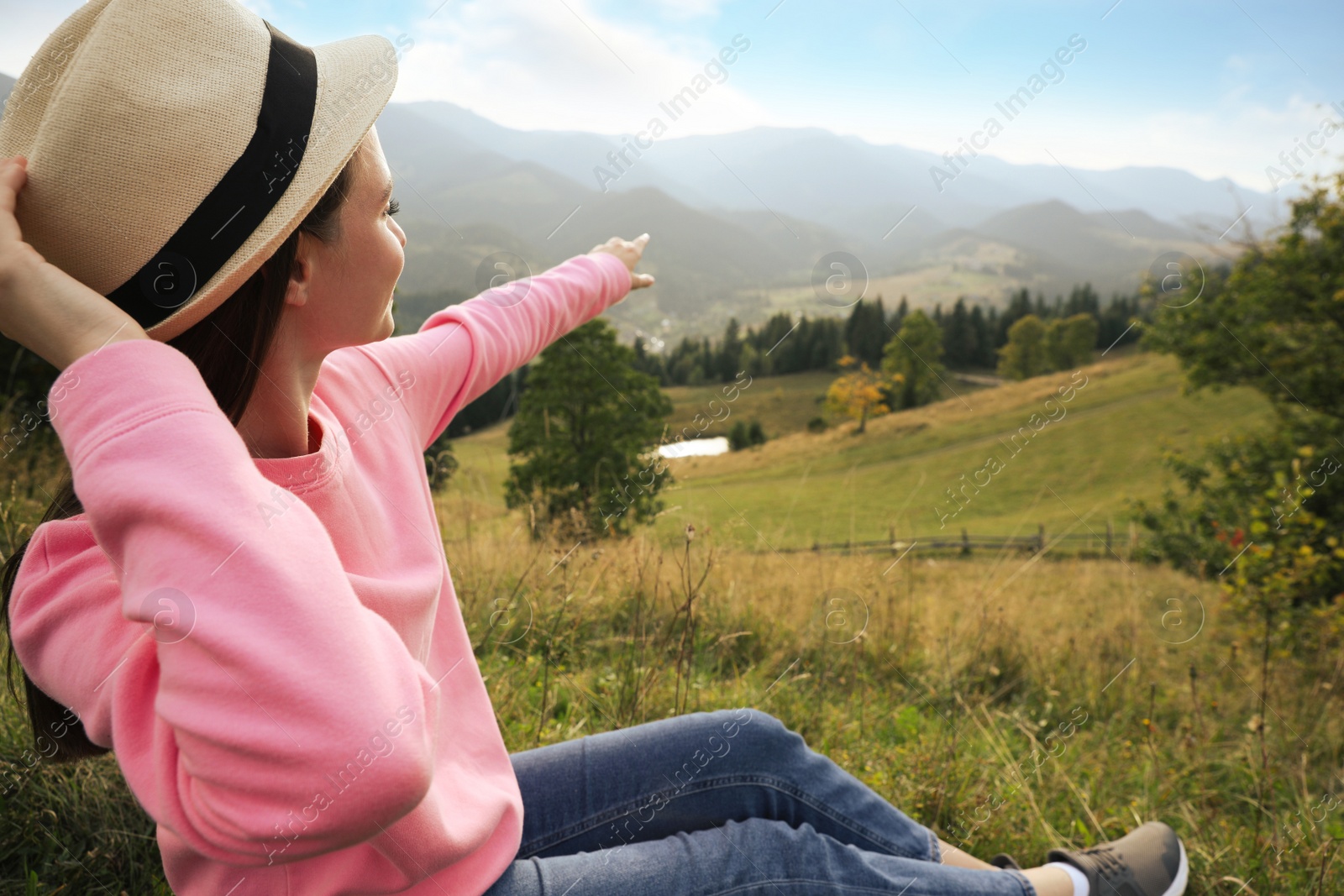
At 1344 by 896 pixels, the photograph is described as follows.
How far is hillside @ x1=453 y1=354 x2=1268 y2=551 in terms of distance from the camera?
38500mm

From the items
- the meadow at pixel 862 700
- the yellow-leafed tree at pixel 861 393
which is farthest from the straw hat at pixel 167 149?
the yellow-leafed tree at pixel 861 393

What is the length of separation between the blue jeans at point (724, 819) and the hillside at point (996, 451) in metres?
26.5

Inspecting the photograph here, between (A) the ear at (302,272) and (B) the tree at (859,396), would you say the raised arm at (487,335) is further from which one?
(B) the tree at (859,396)

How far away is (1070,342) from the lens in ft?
231

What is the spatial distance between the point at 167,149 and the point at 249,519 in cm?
51

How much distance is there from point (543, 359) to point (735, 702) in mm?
13524

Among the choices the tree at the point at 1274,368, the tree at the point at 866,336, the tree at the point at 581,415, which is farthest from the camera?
the tree at the point at 866,336

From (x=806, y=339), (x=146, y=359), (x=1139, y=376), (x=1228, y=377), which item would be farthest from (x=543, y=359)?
(x=1139, y=376)

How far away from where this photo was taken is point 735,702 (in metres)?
3.13

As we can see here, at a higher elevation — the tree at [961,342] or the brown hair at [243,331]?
the brown hair at [243,331]

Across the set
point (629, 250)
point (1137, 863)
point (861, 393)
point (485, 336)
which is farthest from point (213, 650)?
point (861, 393)

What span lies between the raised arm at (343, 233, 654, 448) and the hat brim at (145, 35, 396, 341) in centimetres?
66

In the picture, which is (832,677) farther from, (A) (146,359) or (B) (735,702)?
(A) (146,359)

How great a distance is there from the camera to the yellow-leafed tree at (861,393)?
59.6 meters
